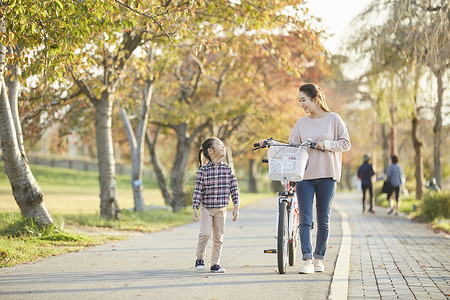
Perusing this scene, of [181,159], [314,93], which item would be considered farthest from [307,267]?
[181,159]

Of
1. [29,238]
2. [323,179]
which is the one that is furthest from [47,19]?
[323,179]

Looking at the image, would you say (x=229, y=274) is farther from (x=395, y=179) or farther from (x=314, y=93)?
(x=395, y=179)

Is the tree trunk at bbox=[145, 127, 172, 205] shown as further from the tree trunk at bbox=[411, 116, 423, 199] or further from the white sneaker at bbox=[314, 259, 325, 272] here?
the white sneaker at bbox=[314, 259, 325, 272]

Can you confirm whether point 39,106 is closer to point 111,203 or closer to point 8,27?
point 111,203

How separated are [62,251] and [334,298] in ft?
15.5

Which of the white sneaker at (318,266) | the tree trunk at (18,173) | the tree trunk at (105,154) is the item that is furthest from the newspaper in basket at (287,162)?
the tree trunk at (105,154)

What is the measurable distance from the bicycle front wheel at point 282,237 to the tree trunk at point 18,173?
4937 millimetres

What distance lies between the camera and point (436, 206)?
15.8 meters

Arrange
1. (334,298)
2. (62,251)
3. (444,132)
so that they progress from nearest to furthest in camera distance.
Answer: (334,298) → (62,251) → (444,132)

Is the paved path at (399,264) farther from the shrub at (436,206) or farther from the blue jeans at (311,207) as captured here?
the shrub at (436,206)

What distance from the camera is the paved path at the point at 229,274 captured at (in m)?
5.65

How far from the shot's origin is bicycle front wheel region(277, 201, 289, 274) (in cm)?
661

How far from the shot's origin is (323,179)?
6.95m

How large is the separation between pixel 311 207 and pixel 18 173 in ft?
17.5
